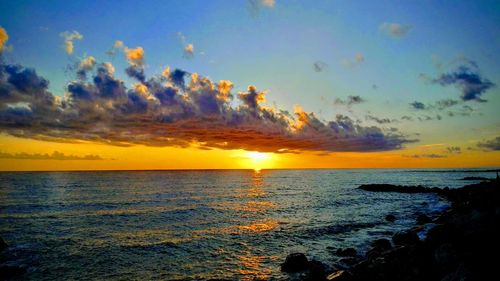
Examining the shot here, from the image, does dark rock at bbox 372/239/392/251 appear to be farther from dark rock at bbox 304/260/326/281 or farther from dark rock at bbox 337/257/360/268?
dark rock at bbox 304/260/326/281

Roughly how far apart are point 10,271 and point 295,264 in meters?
19.2

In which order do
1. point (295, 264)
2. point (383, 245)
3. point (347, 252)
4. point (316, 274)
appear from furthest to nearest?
1. point (383, 245)
2. point (347, 252)
3. point (295, 264)
4. point (316, 274)

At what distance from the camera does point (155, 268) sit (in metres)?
21.7

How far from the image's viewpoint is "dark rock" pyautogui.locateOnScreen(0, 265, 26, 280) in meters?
19.7

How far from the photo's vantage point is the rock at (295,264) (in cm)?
2112

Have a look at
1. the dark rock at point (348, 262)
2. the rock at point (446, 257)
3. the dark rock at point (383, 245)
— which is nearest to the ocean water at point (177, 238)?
the dark rock at point (348, 262)

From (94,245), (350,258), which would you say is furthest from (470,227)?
(94,245)

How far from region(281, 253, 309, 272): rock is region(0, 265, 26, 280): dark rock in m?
17.8

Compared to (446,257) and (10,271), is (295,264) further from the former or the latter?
(10,271)

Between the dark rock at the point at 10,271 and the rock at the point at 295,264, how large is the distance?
700 inches

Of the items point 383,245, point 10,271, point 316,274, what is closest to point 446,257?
point 316,274

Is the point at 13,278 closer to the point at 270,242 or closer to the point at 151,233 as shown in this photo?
the point at 151,233

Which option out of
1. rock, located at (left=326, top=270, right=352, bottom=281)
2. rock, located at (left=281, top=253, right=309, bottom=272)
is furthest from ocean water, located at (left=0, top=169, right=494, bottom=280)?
rock, located at (left=326, top=270, right=352, bottom=281)

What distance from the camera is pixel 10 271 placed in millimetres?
20172
